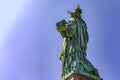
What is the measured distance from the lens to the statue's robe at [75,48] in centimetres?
5050

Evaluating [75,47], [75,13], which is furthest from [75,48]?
[75,13]

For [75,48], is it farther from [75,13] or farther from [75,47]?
[75,13]

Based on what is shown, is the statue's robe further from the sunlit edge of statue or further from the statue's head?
the statue's head

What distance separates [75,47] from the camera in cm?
5175

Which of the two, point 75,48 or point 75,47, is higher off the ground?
point 75,47

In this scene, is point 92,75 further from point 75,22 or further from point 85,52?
point 75,22

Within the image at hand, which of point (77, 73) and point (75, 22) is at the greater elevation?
point (75, 22)

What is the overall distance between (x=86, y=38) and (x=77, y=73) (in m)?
5.59

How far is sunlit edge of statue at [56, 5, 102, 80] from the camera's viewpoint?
50.4 metres

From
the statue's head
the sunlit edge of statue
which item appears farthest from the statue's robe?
the statue's head

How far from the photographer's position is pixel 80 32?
53156 millimetres

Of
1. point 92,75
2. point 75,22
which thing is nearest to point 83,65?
point 92,75

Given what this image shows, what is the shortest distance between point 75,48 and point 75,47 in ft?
0.53

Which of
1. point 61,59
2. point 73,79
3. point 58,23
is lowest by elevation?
point 73,79
